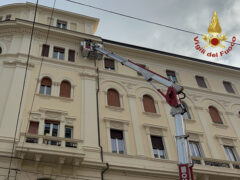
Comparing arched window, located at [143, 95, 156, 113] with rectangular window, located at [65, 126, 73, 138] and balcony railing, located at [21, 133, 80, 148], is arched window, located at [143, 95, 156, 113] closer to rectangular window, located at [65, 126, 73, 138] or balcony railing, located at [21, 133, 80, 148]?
rectangular window, located at [65, 126, 73, 138]

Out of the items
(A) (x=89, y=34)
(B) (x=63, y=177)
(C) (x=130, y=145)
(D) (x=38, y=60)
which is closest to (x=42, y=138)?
(B) (x=63, y=177)

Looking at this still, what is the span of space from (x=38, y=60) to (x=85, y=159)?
7.97m

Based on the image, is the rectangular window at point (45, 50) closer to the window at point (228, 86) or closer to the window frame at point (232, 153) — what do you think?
the window frame at point (232, 153)

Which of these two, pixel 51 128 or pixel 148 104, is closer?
pixel 51 128

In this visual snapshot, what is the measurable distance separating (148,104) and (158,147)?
352 cm

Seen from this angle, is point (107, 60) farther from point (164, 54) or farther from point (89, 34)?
point (164, 54)

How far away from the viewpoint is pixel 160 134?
1653 cm

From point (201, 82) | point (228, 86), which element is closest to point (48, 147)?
point (201, 82)

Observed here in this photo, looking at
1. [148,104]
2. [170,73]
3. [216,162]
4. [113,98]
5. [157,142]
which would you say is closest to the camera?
[216,162]

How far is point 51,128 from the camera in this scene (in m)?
14.3

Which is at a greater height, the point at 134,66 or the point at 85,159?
the point at 134,66

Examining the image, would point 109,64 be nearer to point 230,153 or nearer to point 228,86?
point 230,153

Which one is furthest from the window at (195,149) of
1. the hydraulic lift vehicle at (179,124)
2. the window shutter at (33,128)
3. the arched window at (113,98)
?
the window shutter at (33,128)

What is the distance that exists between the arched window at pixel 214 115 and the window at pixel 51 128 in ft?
37.8
